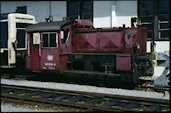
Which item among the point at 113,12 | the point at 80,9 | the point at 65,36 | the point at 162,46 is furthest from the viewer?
the point at 80,9

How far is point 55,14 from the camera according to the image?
15.0m

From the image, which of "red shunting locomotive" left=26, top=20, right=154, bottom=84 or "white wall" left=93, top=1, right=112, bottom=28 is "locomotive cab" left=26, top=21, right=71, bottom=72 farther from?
"white wall" left=93, top=1, right=112, bottom=28

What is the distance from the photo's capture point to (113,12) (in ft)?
42.6

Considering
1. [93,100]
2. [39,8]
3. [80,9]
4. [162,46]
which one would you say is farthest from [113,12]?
[93,100]

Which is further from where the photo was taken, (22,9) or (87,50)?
(22,9)

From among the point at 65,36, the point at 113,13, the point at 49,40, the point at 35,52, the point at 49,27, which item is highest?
the point at 113,13

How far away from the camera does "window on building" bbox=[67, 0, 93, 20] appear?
555 inches

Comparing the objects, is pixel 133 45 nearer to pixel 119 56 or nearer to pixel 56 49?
pixel 119 56

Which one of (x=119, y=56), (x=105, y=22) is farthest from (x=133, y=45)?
(x=105, y=22)

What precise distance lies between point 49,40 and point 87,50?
1685 mm

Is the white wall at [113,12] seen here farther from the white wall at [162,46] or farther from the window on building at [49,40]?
the window on building at [49,40]

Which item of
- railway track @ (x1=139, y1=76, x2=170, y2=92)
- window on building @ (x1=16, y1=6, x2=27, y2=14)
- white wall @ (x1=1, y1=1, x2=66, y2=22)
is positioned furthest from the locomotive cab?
window on building @ (x1=16, y1=6, x2=27, y2=14)

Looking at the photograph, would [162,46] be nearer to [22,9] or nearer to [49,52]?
[49,52]

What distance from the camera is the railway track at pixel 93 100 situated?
585 cm
